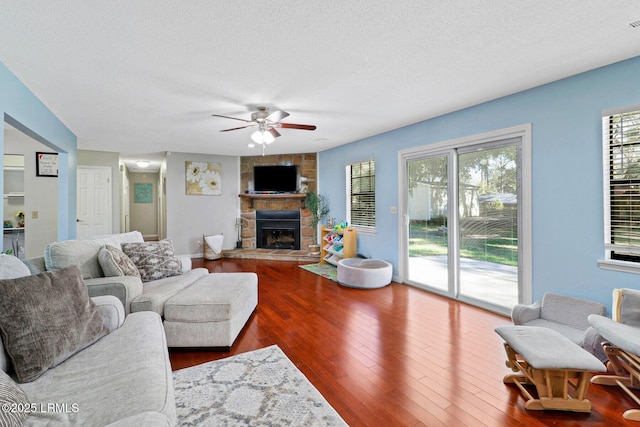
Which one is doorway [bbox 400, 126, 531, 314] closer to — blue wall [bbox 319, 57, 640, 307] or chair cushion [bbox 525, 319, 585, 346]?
blue wall [bbox 319, 57, 640, 307]

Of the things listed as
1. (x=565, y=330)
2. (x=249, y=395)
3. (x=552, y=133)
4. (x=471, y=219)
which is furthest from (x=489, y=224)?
(x=249, y=395)

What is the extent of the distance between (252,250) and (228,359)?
15.4 ft

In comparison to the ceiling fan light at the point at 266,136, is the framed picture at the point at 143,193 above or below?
below

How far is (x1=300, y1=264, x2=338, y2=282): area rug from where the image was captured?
4.90 meters

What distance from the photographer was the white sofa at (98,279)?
7.62 feet

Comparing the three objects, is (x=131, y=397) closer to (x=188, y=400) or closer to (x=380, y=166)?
(x=188, y=400)

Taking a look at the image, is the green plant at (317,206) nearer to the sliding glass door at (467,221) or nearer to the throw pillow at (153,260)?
the sliding glass door at (467,221)

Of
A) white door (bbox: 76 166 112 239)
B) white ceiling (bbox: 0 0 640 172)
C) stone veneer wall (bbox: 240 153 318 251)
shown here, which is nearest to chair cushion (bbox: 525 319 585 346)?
white ceiling (bbox: 0 0 640 172)

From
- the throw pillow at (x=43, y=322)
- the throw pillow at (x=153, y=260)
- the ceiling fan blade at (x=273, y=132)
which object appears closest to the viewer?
the throw pillow at (x=43, y=322)

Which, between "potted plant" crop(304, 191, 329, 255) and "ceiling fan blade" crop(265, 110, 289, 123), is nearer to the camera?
"ceiling fan blade" crop(265, 110, 289, 123)

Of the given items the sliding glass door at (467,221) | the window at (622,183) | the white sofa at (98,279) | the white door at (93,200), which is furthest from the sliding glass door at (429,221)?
the white door at (93,200)

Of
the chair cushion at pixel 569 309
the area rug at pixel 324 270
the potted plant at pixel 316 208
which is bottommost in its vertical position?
the area rug at pixel 324 270

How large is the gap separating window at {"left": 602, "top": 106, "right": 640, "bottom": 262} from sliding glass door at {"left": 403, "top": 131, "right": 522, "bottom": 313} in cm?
72

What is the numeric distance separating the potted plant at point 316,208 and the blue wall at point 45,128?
13.8ft
